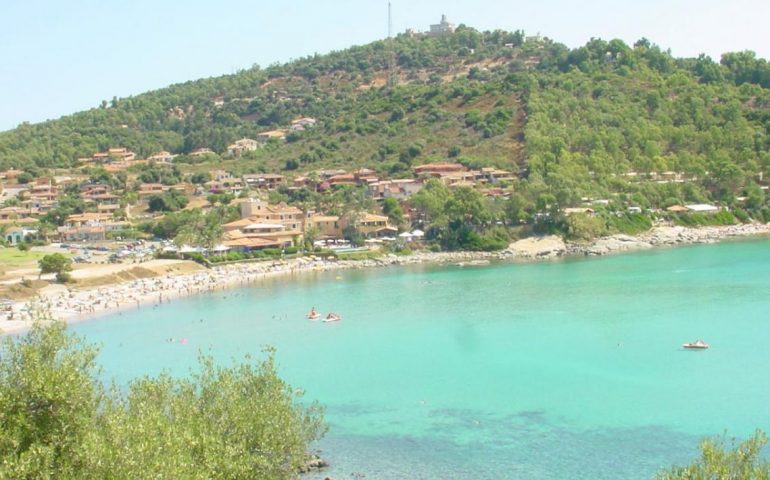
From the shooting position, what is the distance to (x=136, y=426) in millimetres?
12797

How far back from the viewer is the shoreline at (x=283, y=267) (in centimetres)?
4072

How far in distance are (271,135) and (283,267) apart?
5326 cm

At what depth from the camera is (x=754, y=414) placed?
21.1m

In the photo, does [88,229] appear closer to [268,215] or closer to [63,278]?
[268,215]

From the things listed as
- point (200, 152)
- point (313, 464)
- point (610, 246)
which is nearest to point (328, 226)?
point (610, 246)

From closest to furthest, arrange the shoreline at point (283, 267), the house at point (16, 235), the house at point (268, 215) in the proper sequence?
the shoreline at point (283, 267) → the house at point (268, 215) → the house at point (16, 235)

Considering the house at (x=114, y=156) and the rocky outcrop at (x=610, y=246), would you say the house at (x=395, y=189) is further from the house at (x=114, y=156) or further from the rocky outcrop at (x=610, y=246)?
the house at (x=114, y=156)

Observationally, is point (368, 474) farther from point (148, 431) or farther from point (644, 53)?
point (644, 53)

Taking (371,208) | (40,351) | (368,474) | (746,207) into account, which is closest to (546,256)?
(371,208)

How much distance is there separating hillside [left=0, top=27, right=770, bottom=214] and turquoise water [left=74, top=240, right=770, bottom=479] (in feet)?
69.2

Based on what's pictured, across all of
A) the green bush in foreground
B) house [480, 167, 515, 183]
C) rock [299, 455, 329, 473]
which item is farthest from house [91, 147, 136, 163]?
the green bush in foreground

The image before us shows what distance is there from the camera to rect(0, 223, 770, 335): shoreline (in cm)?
4072

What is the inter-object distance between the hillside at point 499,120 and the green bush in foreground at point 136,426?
4801 centimetres

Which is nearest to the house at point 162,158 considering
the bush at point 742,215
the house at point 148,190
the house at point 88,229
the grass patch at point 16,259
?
the house at point 148,190
